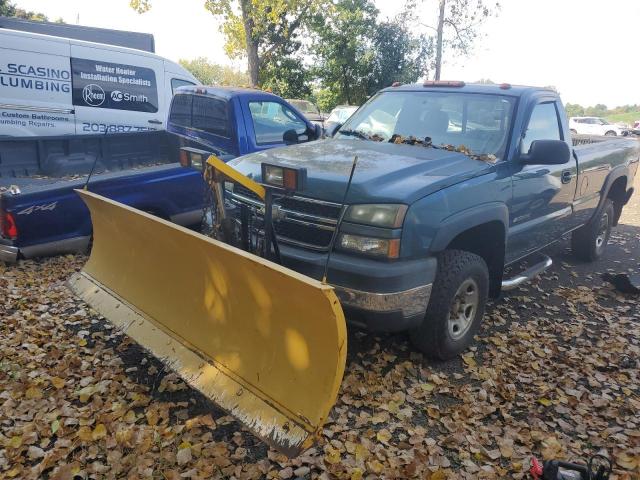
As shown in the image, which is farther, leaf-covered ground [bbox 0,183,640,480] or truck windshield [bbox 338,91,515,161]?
truck windshield [bbox 338,91,515,161]

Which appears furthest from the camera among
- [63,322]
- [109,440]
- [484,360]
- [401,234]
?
[63,322]

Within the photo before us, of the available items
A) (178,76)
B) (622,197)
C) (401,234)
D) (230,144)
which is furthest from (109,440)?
(178,76)

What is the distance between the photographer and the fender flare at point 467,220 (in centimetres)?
344

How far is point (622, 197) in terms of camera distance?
280 inches

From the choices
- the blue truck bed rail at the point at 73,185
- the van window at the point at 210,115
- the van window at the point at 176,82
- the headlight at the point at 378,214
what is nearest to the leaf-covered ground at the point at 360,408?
the blue truck bed rail at the point at 73,185

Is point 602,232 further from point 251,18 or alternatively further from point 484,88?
point 251,18

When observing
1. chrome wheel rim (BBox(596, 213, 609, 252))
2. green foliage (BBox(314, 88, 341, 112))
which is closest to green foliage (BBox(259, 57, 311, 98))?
green foliage (BBox(314, 88, 341, 112))

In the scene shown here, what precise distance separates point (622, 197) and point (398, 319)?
5.37m

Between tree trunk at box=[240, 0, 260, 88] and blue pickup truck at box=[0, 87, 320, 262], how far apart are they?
39.7 feet

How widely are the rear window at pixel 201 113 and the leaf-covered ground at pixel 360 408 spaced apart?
2.72m

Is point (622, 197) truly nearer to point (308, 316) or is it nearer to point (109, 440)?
point (308, 316)

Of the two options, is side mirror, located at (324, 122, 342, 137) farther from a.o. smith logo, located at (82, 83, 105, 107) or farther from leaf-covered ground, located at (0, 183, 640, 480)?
a.o. smith logo, located at (82, 83, 105, 107)

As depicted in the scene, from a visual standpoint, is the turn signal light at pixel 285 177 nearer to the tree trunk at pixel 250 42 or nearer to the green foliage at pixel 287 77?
the tree trunk at pixel 250 42

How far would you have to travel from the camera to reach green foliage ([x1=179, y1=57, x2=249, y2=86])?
44.9 m
